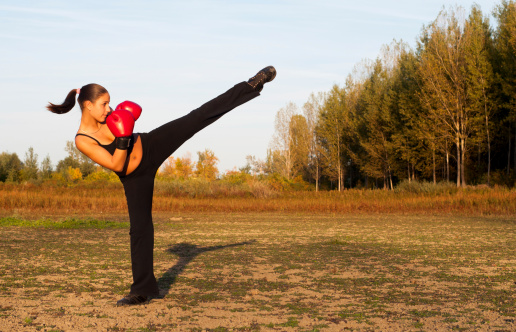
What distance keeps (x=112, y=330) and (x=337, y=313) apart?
2.02 m

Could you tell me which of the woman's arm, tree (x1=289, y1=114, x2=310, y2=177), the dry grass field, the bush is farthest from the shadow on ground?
tree (x1=289, y1=114, x2=310, y2=177)

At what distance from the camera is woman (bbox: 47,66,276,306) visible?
5.39m

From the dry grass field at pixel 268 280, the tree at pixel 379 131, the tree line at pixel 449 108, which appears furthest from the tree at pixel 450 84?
the dry grass field at pixel 268 280

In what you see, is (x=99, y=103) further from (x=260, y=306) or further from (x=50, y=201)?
(x=50, y=201)

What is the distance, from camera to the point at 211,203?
91.2ft

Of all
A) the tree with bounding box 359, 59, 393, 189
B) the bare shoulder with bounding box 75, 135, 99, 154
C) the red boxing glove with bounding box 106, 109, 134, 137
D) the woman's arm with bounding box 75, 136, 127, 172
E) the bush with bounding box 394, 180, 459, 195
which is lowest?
the bush with bounding box 394, 180, 459, 195

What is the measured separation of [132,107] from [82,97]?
0.54 m

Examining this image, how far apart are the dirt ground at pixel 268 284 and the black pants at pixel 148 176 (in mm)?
400

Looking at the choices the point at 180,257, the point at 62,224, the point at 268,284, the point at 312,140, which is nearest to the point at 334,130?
the point at 312,140

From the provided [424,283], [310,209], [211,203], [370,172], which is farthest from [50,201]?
[370,172]

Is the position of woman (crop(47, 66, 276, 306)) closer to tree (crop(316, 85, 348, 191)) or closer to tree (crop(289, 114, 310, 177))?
tree (crop(316, 85, 348, 191))

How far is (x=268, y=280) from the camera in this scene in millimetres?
7109

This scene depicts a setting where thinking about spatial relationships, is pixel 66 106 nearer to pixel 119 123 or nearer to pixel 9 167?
pixel 119 123

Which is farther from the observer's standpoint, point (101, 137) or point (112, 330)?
point (101, 137)
